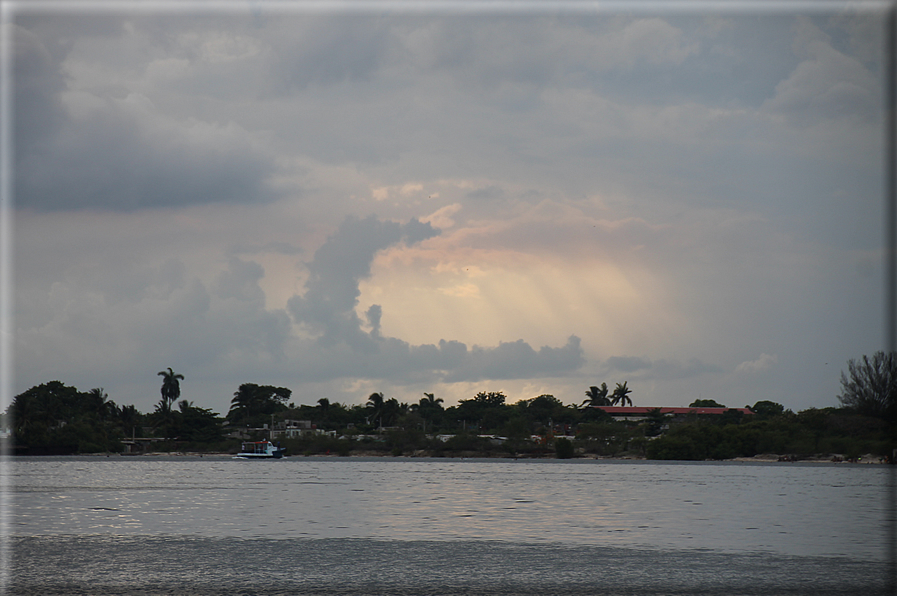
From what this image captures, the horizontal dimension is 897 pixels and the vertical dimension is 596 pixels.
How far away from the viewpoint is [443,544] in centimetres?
3266

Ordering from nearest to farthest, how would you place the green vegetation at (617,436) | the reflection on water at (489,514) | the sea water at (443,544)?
1. the sea water at (443,544)
2. the reflection on water at (489,514)
3. the green vegetation at (617,436)

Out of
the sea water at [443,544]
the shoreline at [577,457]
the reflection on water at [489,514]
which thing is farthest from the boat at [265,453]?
the sea water at [443,544]

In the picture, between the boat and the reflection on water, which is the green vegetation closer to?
the boat

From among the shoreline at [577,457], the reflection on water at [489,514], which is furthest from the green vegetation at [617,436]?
the reflection on water at [489,514]

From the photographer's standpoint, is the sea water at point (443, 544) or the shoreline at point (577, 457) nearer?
the sea water at point (443, 544)

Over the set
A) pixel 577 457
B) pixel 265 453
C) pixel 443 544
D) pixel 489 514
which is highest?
pixel 443 544

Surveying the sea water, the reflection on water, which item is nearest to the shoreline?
the reflection on water

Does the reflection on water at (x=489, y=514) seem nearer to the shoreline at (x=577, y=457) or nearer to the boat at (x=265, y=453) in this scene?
the shoreline at (x=577, y=457)

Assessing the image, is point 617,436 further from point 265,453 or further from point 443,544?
point 443,544

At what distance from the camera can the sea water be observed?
77.9 ft

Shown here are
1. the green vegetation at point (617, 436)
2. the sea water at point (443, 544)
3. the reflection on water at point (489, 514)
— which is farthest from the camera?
the green vegetation at point (617, 436)

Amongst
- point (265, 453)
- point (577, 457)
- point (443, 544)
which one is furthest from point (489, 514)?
point (265, 453)

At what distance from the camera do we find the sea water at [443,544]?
2375 centimetres

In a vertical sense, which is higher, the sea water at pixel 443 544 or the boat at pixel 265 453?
the sea water at pixel 443 544
